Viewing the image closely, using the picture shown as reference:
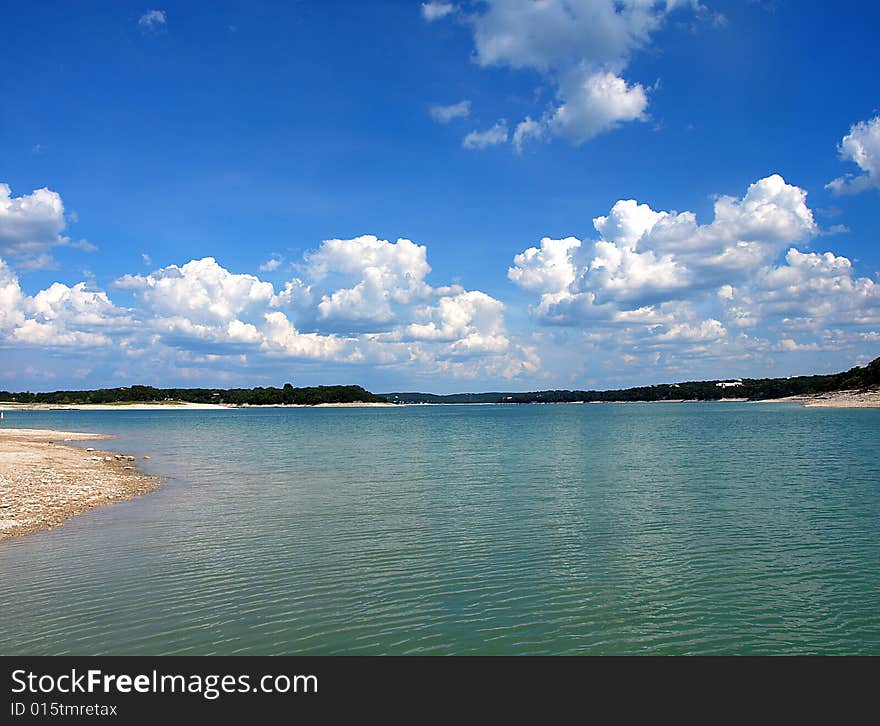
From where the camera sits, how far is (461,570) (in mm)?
17422

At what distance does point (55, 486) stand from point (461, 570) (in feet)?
74.5

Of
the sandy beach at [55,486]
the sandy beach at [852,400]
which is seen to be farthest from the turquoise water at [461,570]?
the sandy beach at [852,400]

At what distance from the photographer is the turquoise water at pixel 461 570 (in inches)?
507

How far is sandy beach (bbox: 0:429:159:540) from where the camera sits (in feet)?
78.1

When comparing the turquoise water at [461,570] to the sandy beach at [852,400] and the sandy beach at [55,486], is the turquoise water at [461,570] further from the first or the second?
the sandy beach at [852,400]

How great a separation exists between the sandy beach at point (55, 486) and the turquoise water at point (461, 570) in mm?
1353

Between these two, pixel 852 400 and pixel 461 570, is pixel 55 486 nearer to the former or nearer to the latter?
pixel 461 570

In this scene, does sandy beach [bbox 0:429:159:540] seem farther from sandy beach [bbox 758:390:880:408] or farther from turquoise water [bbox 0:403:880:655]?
sandy beach [bbox 758:390:880:408]

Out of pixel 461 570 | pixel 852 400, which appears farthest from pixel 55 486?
pixel 852 400

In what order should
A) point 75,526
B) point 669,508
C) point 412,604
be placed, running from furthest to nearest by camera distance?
point 669,508 → point 75,526 → point 412,604
